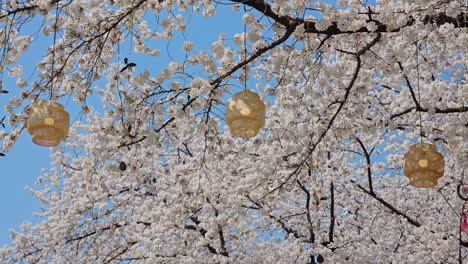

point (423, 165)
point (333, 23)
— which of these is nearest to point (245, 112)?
point (333, 23)

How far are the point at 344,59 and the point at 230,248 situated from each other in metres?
3.63

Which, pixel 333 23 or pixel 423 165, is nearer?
pixel 423 165

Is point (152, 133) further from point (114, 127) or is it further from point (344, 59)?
point (344, 59)

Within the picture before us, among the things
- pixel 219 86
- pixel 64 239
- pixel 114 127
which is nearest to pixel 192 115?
pixel 219 86

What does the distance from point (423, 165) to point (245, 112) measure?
143 centimetres

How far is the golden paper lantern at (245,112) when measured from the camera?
10.4 ft

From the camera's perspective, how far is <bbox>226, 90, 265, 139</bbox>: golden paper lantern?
318cm

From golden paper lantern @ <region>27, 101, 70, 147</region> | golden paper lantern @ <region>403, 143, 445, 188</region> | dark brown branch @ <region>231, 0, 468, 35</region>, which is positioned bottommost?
golden paper lantern @ <region>403, 143, 445, 188</region>

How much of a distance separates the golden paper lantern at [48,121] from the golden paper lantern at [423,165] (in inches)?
87.4

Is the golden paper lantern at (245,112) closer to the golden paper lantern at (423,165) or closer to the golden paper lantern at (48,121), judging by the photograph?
the golden paper lantern at (48,121)

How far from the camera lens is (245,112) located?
10.4 ft

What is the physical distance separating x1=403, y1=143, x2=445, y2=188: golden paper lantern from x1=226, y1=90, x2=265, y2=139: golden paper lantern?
1278 mm

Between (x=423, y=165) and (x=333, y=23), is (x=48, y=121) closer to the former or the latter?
(x=333, y=23)

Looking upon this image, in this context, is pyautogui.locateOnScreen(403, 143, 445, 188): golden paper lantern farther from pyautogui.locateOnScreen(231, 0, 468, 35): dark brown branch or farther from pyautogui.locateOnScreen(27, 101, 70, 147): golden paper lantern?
pyautogui.locateOnScreen(27, 101, 70, 147): golden paper lantern
